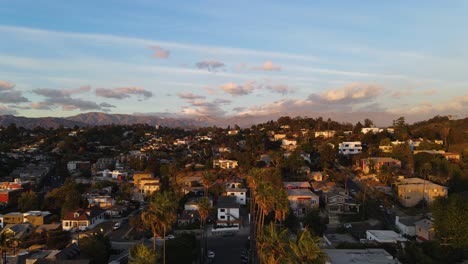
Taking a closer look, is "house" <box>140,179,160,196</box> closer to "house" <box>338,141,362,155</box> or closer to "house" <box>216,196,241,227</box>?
"house" <box>216,196,241,227</box>

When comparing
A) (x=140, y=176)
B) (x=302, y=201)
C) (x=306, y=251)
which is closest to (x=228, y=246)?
(x=302, y=201)

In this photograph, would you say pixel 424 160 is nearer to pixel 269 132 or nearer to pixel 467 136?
pixel 467 136

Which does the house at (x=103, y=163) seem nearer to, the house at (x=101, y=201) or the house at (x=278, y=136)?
the house at (x=101, y=201)

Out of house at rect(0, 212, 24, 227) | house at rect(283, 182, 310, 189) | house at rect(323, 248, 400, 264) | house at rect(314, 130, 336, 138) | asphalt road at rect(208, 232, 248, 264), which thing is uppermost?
house at rect(314, 130, 336, 138)

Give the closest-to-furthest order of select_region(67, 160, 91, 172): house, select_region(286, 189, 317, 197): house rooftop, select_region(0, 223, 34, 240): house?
1. select_region(0, 223, 34, 240): house
2. select_region(286, 189, 317, 197): house rooftop
3. select_region(67, 160, 91, 172): house

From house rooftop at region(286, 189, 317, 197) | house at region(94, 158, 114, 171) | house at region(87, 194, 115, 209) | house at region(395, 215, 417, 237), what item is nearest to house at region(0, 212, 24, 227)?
house at region(87, 194, 115, 209)

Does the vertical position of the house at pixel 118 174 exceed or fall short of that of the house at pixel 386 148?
it falls short

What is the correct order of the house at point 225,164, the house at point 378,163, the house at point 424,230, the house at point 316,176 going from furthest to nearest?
the house at point 225,164 → the house at point 316,176 → the house at point 378,163 → the house at point 424,230

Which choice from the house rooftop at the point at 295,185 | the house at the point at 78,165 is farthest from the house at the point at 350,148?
the house at the point at 78,165
